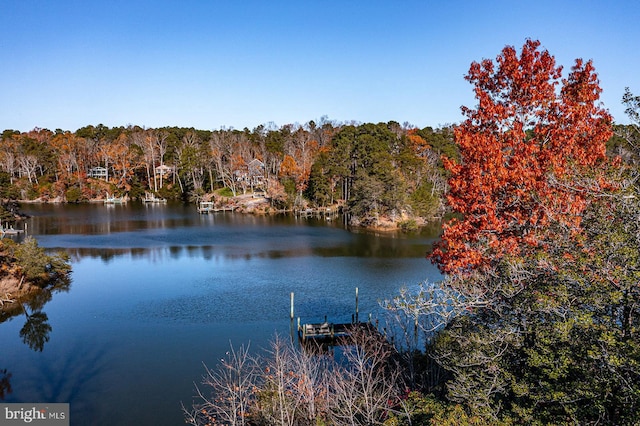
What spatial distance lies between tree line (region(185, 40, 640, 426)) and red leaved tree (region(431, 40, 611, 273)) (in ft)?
0.11

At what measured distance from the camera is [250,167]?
72438mm

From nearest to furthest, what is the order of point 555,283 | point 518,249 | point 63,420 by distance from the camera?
point 555,283 < point 518,249 < point 63,420

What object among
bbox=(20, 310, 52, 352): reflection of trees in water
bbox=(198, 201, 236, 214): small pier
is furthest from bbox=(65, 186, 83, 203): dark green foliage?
bbox=(20, 310, 52, 352): reflection of trees in water

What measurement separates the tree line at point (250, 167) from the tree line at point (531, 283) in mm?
37055

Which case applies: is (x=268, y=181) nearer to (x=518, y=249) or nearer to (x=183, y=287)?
(x=183, y=287)

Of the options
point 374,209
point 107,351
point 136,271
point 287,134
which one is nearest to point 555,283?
point 107,351

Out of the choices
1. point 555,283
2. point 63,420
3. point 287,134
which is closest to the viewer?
point 555,283

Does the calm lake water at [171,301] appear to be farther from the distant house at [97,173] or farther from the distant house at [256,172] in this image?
the distant house at [97,173]

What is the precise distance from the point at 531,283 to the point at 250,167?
66141mm

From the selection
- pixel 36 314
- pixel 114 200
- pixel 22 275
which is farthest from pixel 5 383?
pixel 114 200

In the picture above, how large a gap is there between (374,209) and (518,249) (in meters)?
40.0

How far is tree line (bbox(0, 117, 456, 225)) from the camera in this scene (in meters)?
54.3

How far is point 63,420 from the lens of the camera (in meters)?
13.1

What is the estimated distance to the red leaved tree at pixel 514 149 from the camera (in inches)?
475
